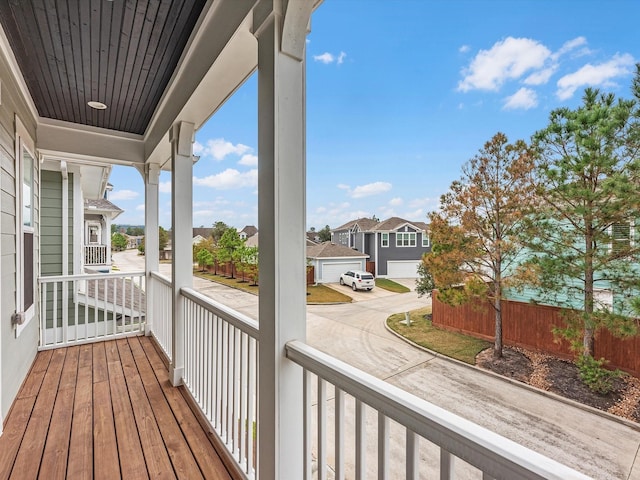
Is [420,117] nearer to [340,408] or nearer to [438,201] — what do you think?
[438,201]

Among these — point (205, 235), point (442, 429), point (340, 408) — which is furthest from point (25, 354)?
point (442, 429)

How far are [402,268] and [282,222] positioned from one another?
55cm

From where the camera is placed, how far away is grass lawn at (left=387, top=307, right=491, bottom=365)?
1.15 m

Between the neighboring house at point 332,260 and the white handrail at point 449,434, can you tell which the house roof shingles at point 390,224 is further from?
the white handrail at point 449,434

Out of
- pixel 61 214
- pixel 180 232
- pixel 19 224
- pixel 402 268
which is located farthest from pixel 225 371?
pixel 61 214

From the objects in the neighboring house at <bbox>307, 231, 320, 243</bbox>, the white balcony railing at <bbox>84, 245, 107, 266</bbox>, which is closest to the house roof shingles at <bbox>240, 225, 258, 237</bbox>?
the neighboring house at <bbox>307, 231, 320, 243</bbox>

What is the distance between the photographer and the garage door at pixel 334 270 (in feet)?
4.92

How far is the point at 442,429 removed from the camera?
2.35 feet

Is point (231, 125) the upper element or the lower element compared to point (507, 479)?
upper

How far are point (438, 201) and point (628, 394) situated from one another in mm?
782

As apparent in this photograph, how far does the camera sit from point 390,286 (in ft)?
4.58

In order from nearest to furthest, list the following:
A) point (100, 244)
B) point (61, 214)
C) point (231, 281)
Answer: point (231, 281) → point (61, 214) → point (100, 244)

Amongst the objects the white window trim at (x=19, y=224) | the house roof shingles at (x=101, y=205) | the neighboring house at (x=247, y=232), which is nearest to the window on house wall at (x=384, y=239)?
the neighboring house at (x=247, y=232)

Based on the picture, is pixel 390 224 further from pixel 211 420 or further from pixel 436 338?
pixel 211 420
